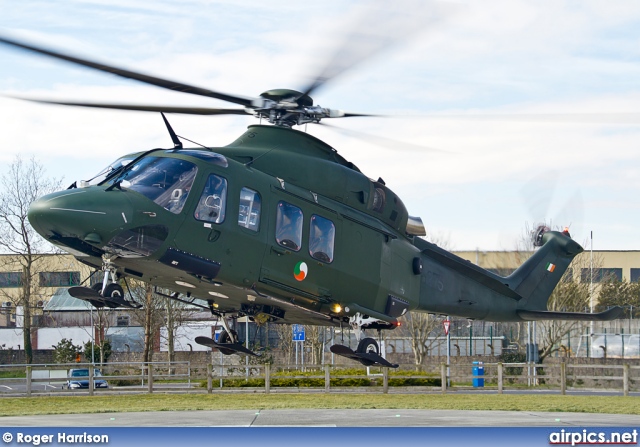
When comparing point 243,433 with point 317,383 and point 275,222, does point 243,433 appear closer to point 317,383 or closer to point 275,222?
point 275,222

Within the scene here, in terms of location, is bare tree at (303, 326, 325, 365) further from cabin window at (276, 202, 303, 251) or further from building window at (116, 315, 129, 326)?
cabin window at (276, 202, 303, 251)

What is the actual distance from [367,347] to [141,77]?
730 centimetres

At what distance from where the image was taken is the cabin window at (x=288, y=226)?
1697cm

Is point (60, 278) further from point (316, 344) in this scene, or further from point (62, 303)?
point (316, 344)

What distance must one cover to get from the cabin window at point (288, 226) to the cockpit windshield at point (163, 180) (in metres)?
2.07

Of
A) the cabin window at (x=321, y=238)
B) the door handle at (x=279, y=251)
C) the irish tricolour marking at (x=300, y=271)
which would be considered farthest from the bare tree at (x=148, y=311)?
the door handle at (x=279, y=251)

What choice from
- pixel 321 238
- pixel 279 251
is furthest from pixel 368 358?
pixel 279 251

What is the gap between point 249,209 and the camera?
16469 mm

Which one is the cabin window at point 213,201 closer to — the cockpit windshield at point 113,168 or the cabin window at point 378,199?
the cockpit windshield at point 113,168

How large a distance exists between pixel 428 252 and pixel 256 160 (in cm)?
533

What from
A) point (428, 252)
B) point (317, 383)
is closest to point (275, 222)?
point (428, 252)

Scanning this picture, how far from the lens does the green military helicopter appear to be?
15234 millimetres

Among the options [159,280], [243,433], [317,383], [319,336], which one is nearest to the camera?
[243,433]

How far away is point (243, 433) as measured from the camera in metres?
11.0
